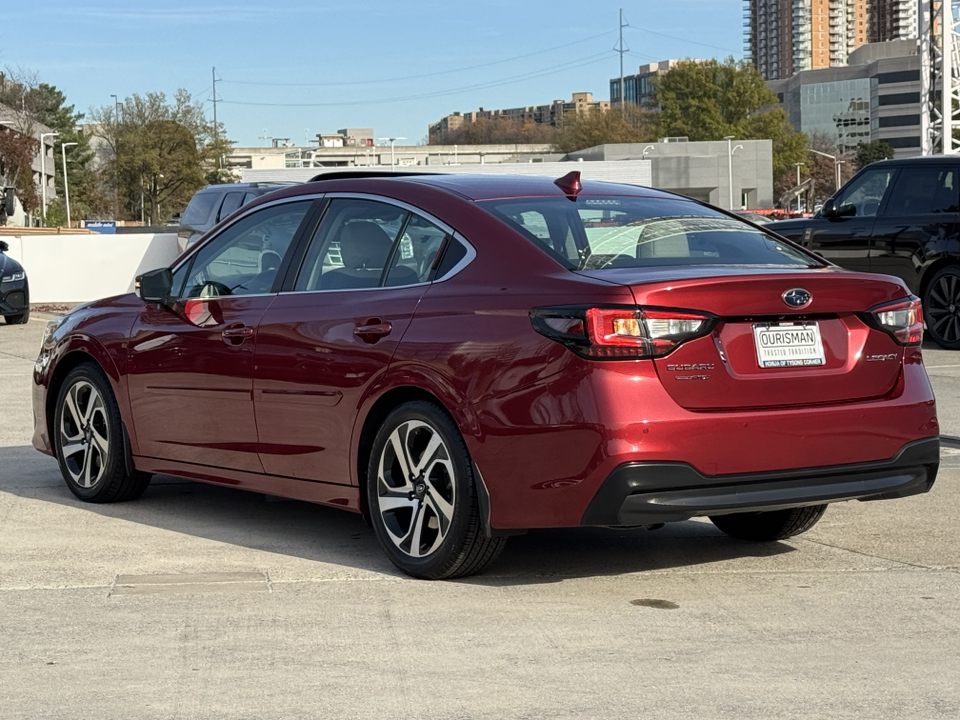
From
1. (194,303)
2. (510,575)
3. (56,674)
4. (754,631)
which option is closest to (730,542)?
(510,575)

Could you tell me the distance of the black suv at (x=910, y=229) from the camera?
1669cm

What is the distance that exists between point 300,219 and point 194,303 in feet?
2.28

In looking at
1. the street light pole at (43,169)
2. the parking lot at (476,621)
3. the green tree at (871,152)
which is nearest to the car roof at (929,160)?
the parking lot at (476,621)

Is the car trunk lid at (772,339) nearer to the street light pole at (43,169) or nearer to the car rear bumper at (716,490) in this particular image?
the car rear bumper at (716,490)

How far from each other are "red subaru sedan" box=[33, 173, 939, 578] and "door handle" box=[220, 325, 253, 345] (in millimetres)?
19

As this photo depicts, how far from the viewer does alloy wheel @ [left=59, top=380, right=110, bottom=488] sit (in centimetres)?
776

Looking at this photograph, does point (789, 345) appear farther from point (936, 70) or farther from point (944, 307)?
point (936, 70)

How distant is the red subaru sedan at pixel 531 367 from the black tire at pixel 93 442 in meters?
0.56

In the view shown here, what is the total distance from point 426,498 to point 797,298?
5.12 feet

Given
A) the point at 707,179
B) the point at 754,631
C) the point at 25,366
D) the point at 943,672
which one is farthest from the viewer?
the point at 707,179

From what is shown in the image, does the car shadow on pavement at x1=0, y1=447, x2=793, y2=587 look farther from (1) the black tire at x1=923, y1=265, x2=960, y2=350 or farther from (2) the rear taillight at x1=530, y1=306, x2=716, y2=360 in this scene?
(1) the black tire at x1=923, y1=265, x2=960, y2=350

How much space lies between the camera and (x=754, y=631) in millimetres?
5141

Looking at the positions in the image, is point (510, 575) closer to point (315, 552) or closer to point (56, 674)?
point (315, 552)

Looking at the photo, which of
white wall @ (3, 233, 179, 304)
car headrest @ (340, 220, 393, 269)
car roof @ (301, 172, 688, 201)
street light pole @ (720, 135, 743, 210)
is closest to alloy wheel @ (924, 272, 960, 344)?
car roof @ (301, 172, 688, 201)
